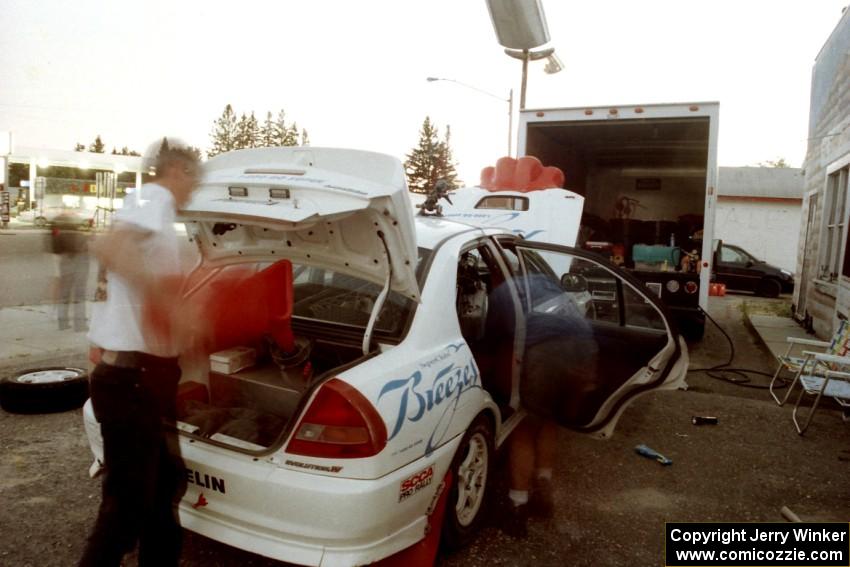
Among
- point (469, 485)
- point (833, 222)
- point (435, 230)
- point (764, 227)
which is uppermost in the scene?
point (764, 227)

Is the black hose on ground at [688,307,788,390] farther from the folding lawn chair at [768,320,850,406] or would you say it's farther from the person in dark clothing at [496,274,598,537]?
the person in dark clothing at [496,274,598,537]

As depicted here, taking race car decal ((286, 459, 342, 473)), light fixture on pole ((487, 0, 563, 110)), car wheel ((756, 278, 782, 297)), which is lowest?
car wheel ((756, 278, 782, 297))

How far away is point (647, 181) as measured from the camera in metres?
12.2

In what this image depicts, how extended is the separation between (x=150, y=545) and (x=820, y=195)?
11.8m

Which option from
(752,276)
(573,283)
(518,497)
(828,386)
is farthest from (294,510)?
(752,276)

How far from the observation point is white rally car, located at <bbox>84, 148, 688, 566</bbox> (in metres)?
2.49

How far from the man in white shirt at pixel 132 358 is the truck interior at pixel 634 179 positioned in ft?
24.5

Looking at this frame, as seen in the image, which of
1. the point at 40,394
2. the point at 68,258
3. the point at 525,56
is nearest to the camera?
the point at 40,394

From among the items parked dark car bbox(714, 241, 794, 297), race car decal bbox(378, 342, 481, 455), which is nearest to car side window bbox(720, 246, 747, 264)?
parked dark car bbox(714, 241, 794, 297)

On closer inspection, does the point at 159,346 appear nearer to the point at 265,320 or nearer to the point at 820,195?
the point at 265,320

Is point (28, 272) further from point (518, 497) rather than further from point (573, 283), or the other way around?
point (518, 497)

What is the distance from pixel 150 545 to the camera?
2.59 metres

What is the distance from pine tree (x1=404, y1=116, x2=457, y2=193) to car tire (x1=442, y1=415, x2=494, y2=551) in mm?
74955

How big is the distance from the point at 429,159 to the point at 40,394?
253 feet
